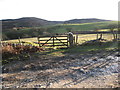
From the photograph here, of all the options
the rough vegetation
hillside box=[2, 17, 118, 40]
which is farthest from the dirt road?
hillside box=[2, 17, 118, 40]

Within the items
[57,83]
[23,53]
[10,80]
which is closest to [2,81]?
[10,80]

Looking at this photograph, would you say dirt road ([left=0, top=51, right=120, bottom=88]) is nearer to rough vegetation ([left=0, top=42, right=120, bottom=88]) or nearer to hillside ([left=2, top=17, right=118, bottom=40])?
rough vegetation ([left=0, top=42, right=120, bottom=88])

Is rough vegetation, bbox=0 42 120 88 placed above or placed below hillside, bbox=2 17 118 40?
below

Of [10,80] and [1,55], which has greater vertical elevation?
[1,55]

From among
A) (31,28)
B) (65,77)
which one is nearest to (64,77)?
(65,77)

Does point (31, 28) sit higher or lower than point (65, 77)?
higher

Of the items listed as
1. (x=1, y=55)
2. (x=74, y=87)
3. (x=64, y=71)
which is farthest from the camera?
(x=1, y=55)

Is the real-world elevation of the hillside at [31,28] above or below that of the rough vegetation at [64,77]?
above

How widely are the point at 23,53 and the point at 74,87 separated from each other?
26.2ft

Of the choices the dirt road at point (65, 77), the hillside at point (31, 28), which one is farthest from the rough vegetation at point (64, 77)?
the hillside at point (31, 28)

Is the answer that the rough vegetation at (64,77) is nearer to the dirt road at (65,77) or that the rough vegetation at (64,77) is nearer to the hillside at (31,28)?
the dirt road at (65,77)

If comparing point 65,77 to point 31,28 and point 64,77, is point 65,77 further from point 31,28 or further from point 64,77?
point 31,28

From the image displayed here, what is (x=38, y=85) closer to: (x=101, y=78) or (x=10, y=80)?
(x=10, y=80)

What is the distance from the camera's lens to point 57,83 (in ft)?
21.3
